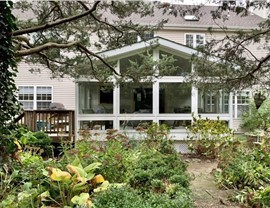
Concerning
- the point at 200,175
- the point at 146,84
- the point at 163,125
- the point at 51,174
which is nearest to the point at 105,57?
the point at 146,84

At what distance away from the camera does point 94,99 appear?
11625mm

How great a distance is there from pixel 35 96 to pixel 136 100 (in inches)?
224

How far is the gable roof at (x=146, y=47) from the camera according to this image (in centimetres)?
1048

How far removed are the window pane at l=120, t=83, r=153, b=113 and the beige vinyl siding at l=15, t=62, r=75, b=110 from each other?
166 inches

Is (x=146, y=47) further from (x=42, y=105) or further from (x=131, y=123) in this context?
(x=42, y=105)

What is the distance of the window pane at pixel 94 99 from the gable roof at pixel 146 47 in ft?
4.19

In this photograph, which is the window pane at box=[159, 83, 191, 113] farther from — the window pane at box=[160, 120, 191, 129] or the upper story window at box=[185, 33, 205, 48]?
the upper story window at box=[185, 33, 205, 48]

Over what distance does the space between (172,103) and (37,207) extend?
28.0 ft

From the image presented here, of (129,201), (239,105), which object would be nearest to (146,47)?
(239,105)

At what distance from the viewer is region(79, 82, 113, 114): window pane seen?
11438mm

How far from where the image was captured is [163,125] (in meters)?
10.9

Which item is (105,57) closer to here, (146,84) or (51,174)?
(146,84)

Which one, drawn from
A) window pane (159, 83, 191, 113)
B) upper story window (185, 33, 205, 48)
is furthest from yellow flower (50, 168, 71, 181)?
upper story window (185, 33, 205, 48)

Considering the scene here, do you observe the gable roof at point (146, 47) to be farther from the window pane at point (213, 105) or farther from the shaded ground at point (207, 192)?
the shaded ground at point (207, 192)
